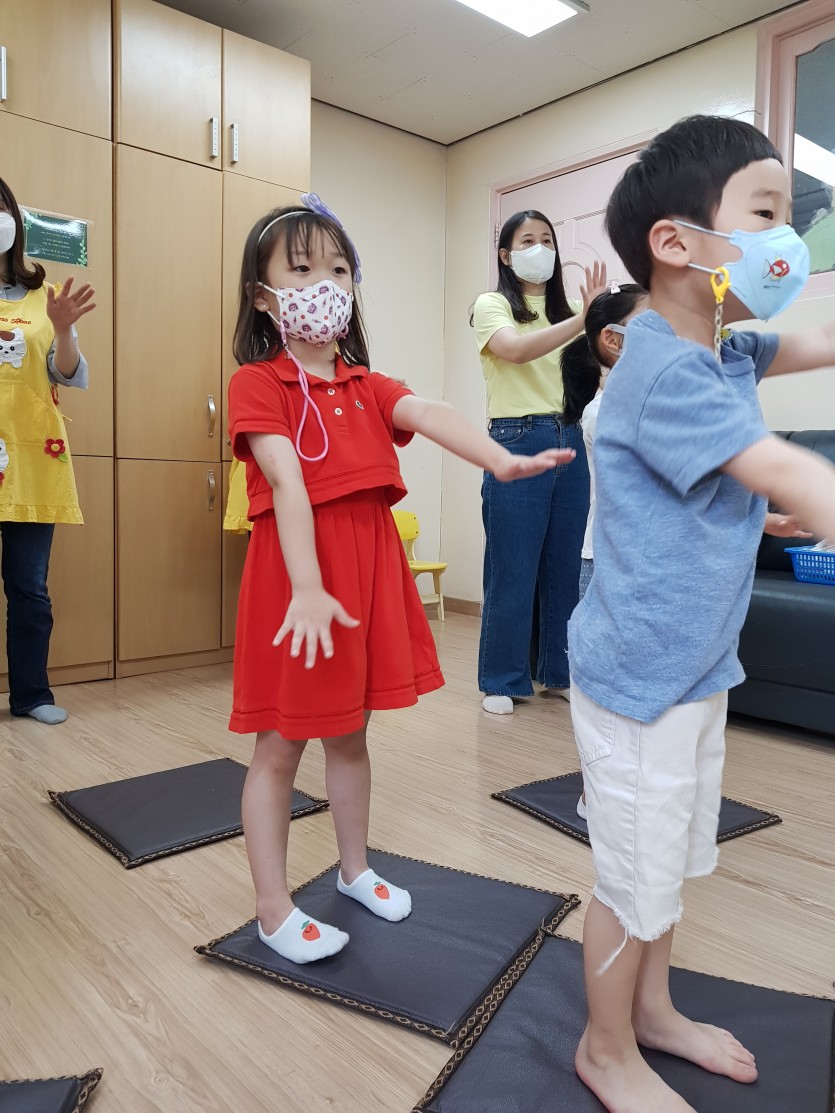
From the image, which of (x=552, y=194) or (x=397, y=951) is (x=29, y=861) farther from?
(x=552, y=194)

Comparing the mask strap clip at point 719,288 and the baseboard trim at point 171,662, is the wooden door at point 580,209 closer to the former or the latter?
the baseboard trim at point 171,662

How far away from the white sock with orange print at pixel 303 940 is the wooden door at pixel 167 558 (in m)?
2.07

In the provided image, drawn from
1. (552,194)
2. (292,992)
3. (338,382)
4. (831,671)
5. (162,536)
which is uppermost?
(552,194)

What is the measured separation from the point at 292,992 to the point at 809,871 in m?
1.00

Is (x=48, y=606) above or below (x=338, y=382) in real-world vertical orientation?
below

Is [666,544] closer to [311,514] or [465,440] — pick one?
[465,440]

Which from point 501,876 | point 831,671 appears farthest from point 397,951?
point 831,671

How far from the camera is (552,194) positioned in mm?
4207

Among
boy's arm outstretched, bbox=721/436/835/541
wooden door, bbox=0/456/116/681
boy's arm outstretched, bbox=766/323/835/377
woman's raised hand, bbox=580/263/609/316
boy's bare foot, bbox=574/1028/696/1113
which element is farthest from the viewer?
wooden door, bbox=0/456/116/681

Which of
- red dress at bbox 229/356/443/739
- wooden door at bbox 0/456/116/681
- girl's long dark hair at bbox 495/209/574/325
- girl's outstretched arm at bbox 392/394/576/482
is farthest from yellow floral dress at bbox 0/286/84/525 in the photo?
girl's outstretched arm at bbox 392/394/576/482

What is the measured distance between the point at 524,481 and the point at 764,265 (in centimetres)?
174

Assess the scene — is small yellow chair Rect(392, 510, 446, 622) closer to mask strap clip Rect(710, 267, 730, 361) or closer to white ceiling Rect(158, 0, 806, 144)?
white ceiling Rect(158, 0, 806, 144)

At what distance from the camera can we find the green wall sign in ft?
9.37

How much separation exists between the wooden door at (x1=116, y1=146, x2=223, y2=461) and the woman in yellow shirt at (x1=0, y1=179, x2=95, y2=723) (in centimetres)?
53
